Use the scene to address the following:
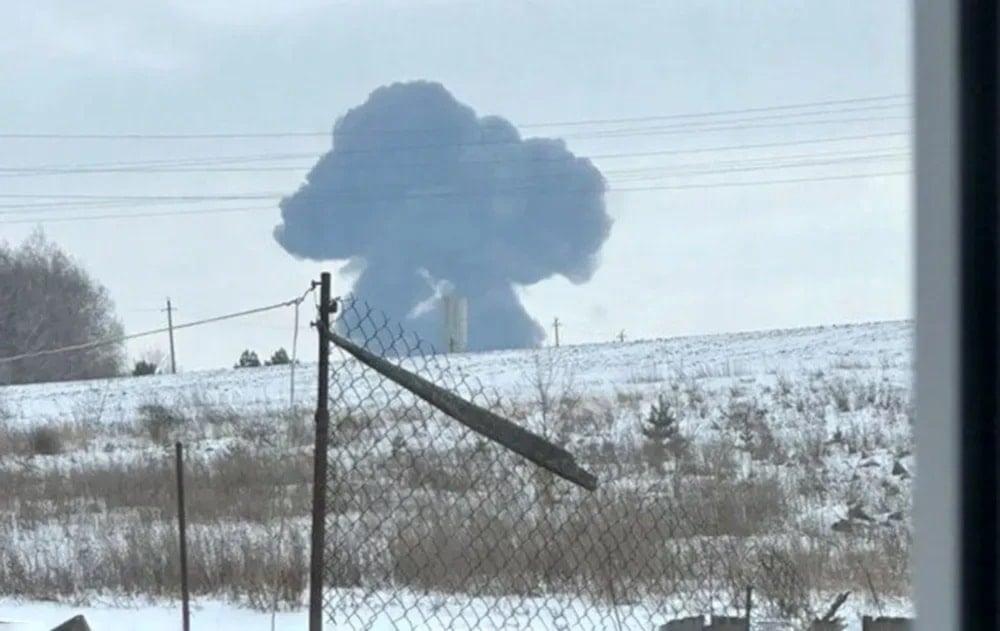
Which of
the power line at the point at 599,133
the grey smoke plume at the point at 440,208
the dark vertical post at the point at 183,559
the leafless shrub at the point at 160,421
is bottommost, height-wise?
the dark vertical post at the point at 183,559

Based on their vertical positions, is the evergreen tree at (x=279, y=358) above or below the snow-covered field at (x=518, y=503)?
above

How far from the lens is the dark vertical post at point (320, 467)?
2.21 metres

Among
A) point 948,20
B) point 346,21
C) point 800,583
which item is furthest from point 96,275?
point 948,20

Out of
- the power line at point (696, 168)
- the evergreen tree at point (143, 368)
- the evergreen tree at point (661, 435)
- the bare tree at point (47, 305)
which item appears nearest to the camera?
the power line at point (696, 168)

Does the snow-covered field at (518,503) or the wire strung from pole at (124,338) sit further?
the wire strung from pole at (124,338)

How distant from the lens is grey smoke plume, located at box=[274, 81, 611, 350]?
7.22ft

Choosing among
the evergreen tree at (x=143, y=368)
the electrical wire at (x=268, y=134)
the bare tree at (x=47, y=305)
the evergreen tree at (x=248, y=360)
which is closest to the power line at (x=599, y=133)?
the electrical wire at (x=268, y=134)

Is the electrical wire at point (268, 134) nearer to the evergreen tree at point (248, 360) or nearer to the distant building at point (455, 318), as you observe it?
the distant building at point (455, 318)

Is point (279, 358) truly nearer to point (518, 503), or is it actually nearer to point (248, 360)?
point (248, 360)

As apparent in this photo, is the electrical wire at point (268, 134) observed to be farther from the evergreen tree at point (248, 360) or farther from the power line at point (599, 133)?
the evergreen tree at point (248, 360)

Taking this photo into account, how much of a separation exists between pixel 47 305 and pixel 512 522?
3.92 feet

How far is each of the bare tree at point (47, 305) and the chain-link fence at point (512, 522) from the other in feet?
2.12

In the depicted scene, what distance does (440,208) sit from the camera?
7.70 feet
